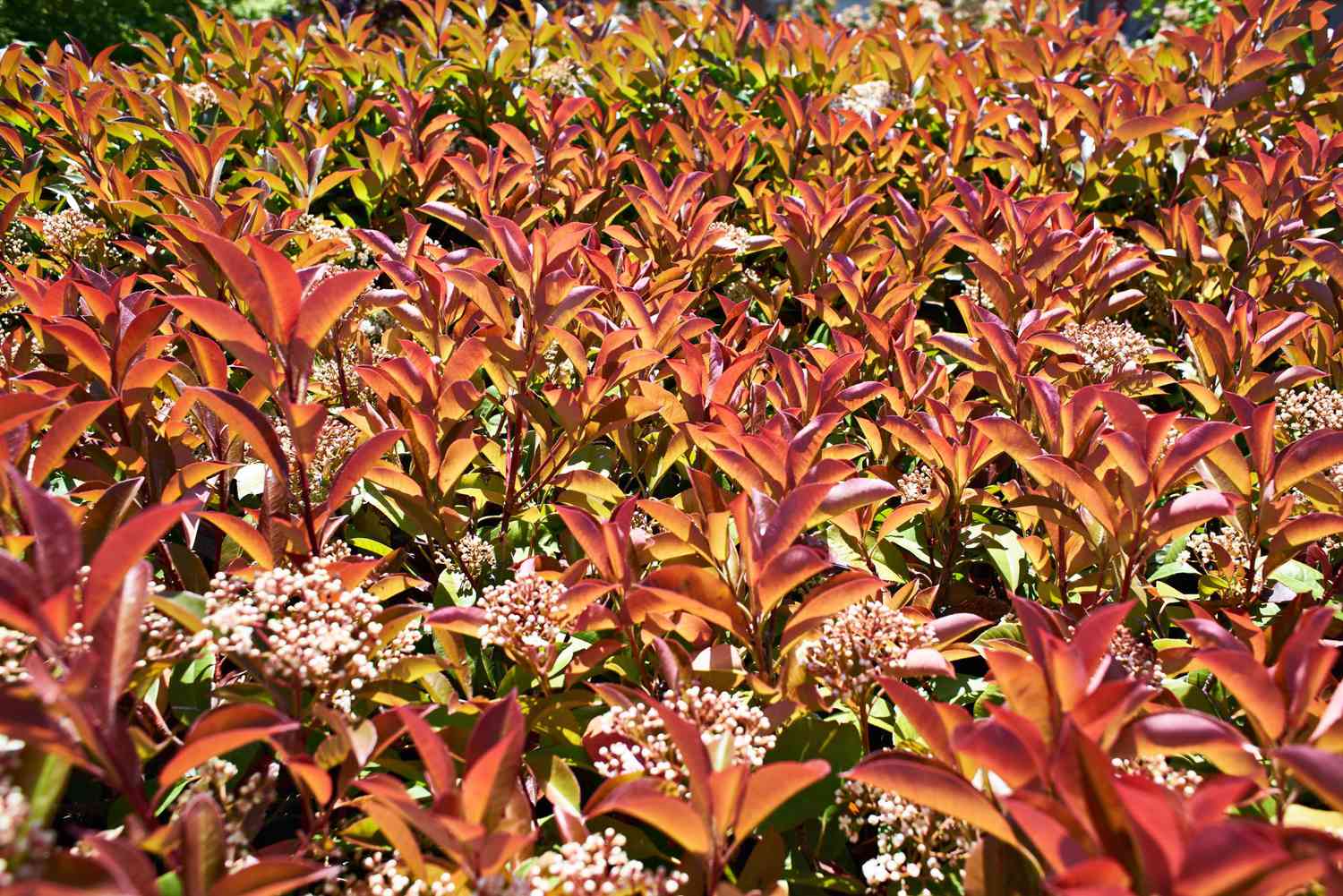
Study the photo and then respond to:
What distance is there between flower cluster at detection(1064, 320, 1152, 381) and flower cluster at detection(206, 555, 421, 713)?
5.29ft

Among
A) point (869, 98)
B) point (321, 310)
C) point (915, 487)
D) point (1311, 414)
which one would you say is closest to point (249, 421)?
point (321, 310)

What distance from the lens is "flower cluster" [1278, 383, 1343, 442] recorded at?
2.01 meters

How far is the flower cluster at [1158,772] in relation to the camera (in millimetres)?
1171

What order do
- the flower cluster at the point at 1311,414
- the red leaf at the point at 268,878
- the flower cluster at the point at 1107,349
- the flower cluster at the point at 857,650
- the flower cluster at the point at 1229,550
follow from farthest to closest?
1. the flower cluster at the point at 1107,349
2. the flower cluster at the point at 1311,414
3. the flower cluster at the point at 1229,550
4. the flower cluster at the point at 857,650
5. the red leaf at the point at 268,878

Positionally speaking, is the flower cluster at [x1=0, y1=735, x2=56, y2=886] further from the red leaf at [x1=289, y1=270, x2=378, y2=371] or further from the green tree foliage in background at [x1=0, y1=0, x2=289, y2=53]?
the green tree foliage in background at [x1=0, y1=0, x2=289, y2=53]

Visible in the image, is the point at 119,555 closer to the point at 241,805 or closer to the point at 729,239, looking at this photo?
the point at 241,805

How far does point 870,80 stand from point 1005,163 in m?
1.34

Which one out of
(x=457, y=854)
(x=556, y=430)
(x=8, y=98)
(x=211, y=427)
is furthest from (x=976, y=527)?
(x=8, y=98)

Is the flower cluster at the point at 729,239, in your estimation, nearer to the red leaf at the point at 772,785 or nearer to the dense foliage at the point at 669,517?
the dense foliage at the point at 669,517

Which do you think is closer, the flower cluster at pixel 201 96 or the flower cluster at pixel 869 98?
the flower cluster at pixel 201 96

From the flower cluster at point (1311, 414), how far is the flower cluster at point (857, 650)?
1.26 m

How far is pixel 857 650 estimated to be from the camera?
1.36 m

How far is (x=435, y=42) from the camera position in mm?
4059

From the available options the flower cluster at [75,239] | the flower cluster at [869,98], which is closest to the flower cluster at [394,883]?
the flower cluster at [75,239]
